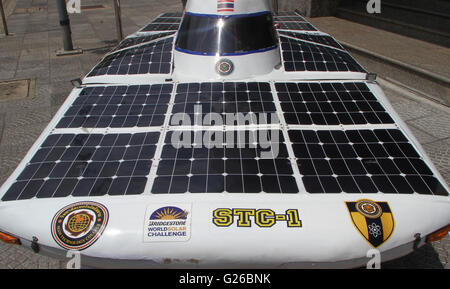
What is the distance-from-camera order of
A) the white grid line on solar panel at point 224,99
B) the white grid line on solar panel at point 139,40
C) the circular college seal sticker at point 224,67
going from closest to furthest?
the white grid line on solar panel at point 224,99 < the circular college seal sticker at point 224,67 < the white grid line on solar panel at point 139,40

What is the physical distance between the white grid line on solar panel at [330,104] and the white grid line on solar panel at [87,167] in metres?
2.51

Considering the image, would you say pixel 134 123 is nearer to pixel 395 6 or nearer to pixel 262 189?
pixel 262 189

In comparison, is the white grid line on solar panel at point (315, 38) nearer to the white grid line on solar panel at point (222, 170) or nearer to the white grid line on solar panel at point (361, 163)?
the white grid line on solar panel at point (361, 163)

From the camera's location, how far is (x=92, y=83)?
7441mm

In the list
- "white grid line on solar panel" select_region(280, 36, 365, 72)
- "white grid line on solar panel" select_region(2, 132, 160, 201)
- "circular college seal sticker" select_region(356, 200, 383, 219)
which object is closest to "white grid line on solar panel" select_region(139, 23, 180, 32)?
"white grid line on solar panel" select_region(280, 36, 365, 72)

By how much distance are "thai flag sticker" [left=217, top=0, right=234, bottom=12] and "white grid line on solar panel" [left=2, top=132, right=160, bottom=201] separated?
3447 mm

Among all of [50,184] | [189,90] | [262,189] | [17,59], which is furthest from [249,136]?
[17,59]

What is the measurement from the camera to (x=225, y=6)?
7477 millimetres

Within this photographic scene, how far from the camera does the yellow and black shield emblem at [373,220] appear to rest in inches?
160

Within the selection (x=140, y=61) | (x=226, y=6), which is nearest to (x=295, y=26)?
(x=226, y=6)

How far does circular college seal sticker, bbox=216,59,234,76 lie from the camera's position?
7191 millimetres

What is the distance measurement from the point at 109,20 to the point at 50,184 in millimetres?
→ 22346

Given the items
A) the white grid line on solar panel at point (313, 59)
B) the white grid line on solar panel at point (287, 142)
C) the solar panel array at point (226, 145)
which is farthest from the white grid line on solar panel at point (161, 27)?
the white grid line on solar panel at point (287, 142)

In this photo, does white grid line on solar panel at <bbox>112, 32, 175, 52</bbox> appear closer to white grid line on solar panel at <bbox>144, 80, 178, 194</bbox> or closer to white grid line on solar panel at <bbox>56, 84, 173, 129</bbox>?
white grid line on solar panel at <bbox>56, 84, 173, 129</bbox>
